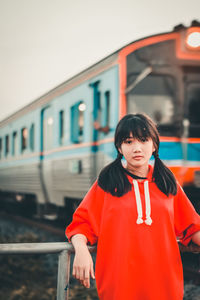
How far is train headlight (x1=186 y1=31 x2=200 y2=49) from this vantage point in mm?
5371

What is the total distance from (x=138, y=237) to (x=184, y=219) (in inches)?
9.3

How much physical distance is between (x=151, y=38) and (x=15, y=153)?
21.8 feet

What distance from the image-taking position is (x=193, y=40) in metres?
5.41

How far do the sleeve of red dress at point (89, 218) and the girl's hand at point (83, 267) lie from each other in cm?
11

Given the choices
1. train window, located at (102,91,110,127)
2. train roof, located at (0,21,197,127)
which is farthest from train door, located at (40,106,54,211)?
train window, located at (102,91,110,127)

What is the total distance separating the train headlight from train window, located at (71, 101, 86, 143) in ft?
6.55

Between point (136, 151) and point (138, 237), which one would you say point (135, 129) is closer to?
point (136, 151)

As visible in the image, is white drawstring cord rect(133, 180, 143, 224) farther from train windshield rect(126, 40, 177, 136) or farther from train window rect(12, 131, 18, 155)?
train window rect(12, 131, 18, 155)

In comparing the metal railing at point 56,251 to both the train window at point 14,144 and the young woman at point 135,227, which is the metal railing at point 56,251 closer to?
the young woman at point 135,227

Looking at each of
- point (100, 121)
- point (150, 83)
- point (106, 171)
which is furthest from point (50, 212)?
point (106, 171)

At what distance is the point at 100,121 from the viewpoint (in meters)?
5.91

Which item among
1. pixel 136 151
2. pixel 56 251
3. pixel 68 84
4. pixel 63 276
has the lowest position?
pixel 63 276

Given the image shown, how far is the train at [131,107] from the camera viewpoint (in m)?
5.31

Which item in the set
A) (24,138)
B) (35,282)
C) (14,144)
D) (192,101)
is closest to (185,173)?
(192,101)
